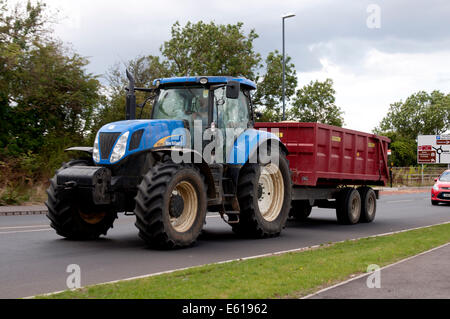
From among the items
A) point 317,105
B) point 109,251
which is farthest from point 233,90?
point 317,105

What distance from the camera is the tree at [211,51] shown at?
46.5 metres

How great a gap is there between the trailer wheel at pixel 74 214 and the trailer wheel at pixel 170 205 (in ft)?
4.49

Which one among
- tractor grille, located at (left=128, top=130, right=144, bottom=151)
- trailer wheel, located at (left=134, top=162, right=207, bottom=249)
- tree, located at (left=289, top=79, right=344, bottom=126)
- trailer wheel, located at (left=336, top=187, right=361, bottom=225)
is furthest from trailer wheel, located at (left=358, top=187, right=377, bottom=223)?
tree, located at (left=289, top=79, right=344, bottom=126)

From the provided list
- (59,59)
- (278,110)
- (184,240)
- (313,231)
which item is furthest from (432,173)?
(184,240)

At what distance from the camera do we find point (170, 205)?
10.4 metres

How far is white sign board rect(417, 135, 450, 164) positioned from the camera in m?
61.5

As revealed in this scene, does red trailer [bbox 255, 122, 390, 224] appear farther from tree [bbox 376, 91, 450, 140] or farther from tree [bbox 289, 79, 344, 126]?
tree [bbox 376, 91, 450, 140]

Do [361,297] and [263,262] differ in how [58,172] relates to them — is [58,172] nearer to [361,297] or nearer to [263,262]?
[263,262]

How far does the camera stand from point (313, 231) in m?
15.0

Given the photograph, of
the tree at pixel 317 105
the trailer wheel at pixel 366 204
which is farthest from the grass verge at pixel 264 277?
the tree at pixel 317 105

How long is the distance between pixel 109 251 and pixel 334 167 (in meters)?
7.64

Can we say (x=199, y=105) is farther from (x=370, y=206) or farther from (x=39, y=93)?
(x=39, y=93)

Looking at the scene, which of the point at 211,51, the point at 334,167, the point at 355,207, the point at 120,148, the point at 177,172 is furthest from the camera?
the point at 211,51

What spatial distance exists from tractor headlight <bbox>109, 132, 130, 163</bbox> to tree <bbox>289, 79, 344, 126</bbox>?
170 ft
